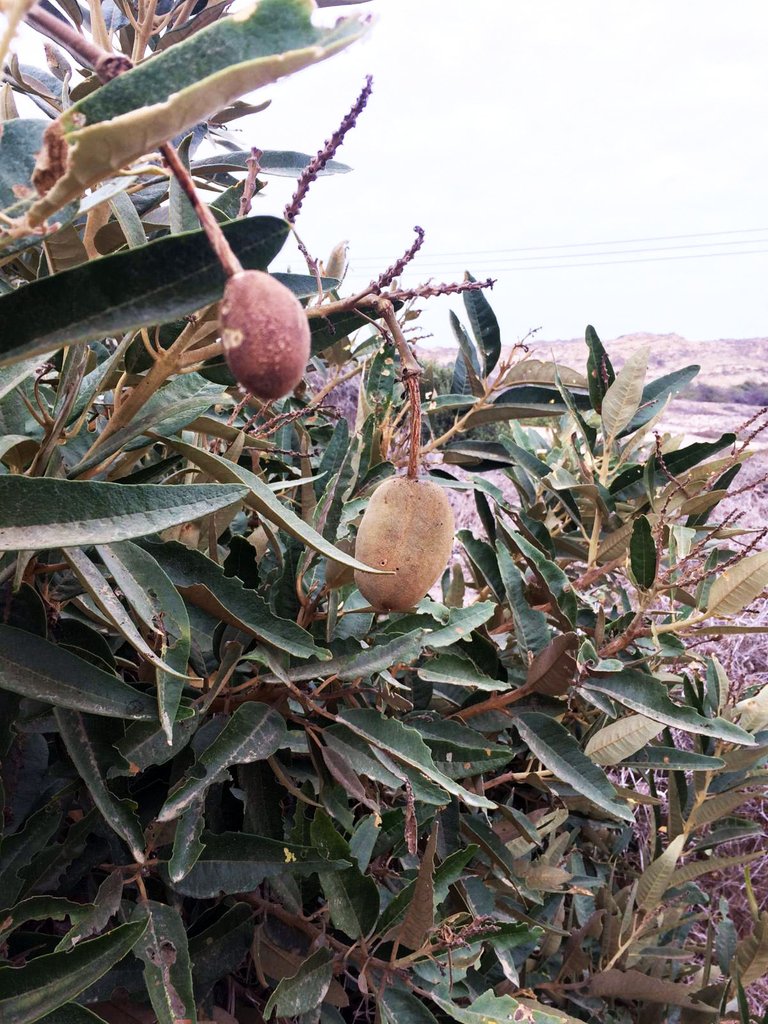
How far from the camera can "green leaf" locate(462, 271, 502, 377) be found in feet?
3.44

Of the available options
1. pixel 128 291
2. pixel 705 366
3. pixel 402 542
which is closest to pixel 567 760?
pixel 402 542

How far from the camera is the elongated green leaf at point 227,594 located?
1.94 feet

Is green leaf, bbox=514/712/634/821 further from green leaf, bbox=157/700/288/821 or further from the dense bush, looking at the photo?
green leaf, bbox=157/700/288/821

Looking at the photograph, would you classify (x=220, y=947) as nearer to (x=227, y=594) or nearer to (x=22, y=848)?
(x=22, y=848)

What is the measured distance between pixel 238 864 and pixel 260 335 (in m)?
0.49

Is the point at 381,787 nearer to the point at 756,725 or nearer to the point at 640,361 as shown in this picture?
the point at 756,725

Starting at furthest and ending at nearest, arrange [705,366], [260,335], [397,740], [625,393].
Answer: [705,366] < [625,393] < [397,740] < [260,335]

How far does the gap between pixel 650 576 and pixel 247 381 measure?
65cm

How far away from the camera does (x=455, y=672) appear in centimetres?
76

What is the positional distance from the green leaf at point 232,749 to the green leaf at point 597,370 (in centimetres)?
63

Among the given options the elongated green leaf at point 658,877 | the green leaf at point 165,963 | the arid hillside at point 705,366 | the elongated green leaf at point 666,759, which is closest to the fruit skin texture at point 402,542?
the green leaf at point 165,963

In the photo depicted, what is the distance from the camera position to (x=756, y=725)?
994 millimetres

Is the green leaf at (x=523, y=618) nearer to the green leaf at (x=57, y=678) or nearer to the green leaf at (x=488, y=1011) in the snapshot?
the green leaf at (x=488, y=1011)

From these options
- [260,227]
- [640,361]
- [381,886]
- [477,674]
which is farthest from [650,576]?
[260,227]
